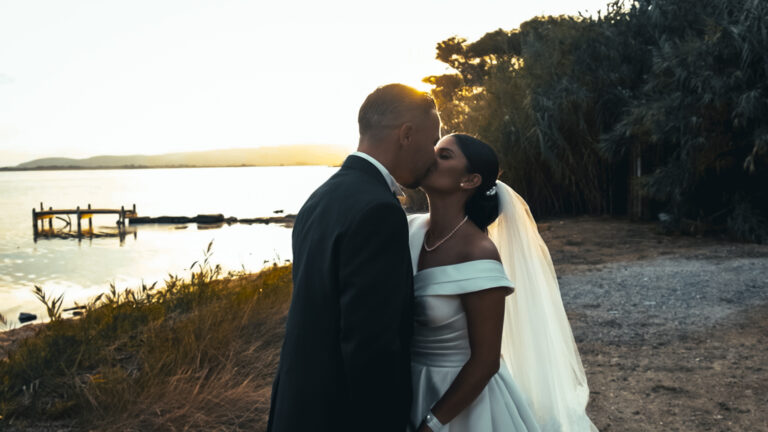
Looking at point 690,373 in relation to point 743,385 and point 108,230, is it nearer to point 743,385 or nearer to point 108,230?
point 743,385

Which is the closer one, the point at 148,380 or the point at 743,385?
the point at 148,380

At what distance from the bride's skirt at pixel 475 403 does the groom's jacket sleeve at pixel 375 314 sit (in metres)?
0.56

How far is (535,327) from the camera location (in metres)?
2.98

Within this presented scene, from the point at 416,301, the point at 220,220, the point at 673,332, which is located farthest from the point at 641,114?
the point at 220,220

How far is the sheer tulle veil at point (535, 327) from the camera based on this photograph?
294 cm

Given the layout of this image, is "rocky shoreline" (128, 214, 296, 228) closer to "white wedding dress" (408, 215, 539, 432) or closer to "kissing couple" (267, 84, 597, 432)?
"kissing couple" (267, 84, 597, 432)

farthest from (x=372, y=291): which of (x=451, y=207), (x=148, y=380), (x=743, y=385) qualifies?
(x=743, y=385)

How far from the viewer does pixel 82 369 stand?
15.8ft

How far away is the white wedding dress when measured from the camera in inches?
84.8

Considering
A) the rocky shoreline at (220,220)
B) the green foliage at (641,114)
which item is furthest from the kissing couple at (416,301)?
the rocky shoreline at (220,220)

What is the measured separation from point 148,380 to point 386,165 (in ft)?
10.4

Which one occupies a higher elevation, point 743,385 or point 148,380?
point 148,380

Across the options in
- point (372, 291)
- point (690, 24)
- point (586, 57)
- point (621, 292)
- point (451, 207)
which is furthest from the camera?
point (586, 57)

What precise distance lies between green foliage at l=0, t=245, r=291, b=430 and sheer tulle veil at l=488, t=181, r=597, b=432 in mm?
2090
